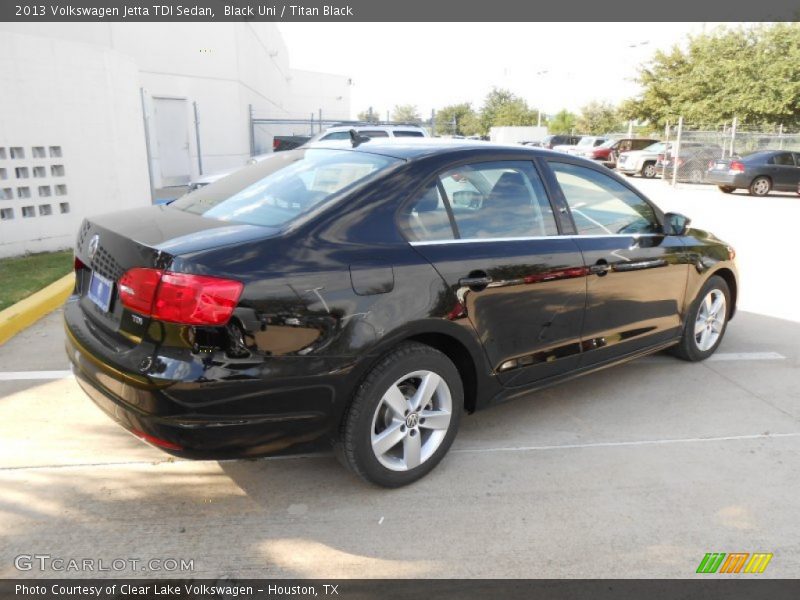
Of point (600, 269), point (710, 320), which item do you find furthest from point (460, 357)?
point (710, 320)

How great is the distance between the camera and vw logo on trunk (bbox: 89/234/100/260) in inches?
116

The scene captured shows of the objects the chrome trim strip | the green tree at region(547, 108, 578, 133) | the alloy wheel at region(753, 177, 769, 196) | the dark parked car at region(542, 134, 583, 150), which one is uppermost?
the green tree at region(547, 108, 578, 133)

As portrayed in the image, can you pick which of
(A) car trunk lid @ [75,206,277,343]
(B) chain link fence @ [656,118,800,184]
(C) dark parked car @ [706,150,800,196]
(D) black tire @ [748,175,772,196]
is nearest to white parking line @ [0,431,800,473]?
(A) car trunk lid @ [75,206,277,343]

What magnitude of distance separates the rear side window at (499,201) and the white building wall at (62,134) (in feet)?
20.7

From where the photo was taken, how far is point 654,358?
16.5ft

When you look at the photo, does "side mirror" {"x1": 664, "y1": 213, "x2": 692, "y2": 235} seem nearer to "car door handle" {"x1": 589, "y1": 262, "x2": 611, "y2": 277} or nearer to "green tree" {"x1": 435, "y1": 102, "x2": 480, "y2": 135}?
"car door handle" {"x1": 589, "y1": 262, "x2": 611, "y2": 277}

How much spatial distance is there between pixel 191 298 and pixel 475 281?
54.5 inches

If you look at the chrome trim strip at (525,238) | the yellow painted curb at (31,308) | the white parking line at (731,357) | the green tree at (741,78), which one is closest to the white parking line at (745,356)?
the white parking line at (731,357)

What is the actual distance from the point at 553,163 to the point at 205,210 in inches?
80.1

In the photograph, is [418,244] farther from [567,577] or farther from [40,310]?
[40,310]

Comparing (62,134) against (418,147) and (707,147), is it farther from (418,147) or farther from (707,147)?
(707,147)

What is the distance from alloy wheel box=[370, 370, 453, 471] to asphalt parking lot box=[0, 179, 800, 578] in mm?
185

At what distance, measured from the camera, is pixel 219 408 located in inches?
97.9

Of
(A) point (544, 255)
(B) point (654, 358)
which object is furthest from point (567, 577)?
(B) point (654, 358)
